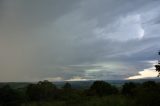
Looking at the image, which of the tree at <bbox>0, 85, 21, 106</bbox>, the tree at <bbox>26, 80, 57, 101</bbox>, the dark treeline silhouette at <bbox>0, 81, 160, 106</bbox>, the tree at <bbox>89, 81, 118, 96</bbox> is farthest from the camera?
the tree at <bbox>26, 80, 57, 101</bbox>

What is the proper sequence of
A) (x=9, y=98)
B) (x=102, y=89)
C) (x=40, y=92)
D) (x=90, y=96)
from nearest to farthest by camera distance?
1. (x=9, y=98)
2. (x=90, y=96)
3. (x=102, y=89)
4. (x=40, y=92)

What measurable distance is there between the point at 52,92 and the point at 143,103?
2250 inches

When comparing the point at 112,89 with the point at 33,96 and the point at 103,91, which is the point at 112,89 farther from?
the point at 33,96

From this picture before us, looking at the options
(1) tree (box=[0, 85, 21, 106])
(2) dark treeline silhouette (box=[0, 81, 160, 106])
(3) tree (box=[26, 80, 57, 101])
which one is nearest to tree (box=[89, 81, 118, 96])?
(2) dark treeline silhouette (box=[0, 81, 160, 106])

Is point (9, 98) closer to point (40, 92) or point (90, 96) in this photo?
point (90, 96)

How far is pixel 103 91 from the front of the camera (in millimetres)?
78062

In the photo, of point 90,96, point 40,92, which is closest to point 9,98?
point 90,96

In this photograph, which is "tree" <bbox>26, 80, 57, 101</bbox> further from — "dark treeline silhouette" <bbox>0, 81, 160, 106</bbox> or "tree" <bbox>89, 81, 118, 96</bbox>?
"tree" <bbox>89, 81, 118, 96</bbox>

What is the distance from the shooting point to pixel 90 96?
65312 mm

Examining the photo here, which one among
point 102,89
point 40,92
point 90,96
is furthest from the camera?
point 40,92

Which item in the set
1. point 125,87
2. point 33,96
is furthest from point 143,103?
point 33,96

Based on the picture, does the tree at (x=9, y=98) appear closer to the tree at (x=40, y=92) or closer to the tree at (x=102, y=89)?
the tree at (x=40, y=92)

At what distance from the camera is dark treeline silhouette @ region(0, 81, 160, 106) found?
3225cm

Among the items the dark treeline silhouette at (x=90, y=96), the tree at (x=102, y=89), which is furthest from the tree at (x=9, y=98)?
the tree at (x=102, y=89)
